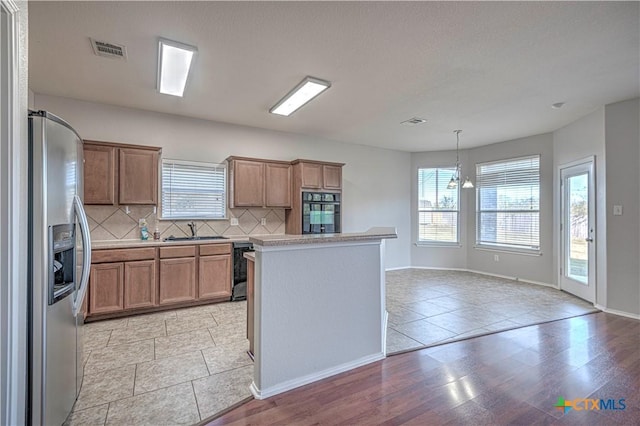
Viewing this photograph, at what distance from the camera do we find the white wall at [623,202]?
3838 mm

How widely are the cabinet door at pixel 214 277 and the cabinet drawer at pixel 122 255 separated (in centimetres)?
65

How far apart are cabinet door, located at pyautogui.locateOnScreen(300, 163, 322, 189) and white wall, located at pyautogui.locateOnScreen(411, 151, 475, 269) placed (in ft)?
9.63

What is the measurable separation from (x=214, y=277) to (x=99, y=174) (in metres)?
1.96

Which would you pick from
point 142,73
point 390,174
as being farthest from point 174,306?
point 390,174

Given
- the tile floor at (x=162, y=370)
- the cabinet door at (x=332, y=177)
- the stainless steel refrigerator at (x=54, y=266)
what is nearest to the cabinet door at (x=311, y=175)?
the cabinet door at (x=332, y=177)

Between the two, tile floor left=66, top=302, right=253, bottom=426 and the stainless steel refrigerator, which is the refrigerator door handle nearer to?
the stainless steel refrigerator

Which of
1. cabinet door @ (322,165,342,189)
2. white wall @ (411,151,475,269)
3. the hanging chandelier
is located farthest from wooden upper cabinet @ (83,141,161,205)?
white wall @ (411,151,475,269)

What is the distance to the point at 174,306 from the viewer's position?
402 centimetres

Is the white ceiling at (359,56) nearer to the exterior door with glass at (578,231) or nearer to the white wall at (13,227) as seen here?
the exterior door with glass at (578,231)

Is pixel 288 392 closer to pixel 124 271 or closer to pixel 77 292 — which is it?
pixel 77 292

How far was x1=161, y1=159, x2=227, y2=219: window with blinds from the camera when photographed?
4.50 meters

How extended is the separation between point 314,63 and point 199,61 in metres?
1.12

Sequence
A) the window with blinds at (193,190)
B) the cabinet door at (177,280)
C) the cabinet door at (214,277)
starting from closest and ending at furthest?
the cabinet door at (177,280)
the cabinet door at (214,277)
the window with blinds at (193,190)

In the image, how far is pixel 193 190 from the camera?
4695 millimetres
